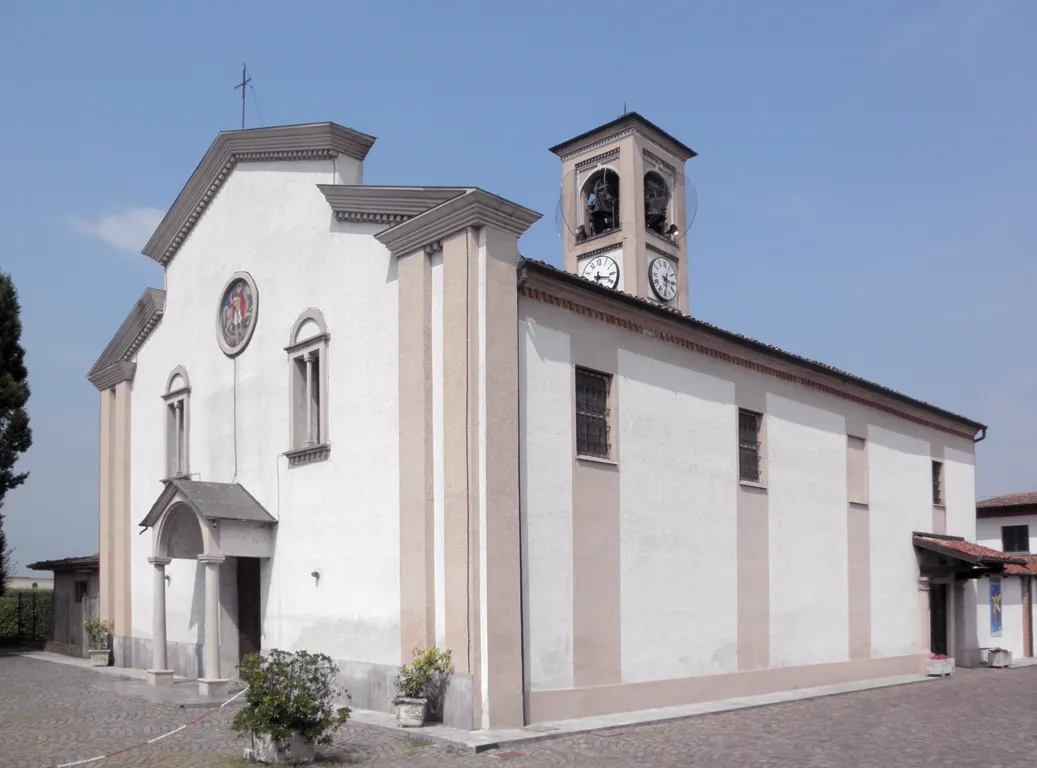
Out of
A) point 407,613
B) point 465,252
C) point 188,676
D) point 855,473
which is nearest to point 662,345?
point 465,252

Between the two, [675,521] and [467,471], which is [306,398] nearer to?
[467,471]

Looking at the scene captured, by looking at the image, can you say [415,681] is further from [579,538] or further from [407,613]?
[579,538]

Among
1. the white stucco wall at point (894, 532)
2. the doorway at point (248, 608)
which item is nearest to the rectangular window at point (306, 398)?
the doorway at point (248, 608)

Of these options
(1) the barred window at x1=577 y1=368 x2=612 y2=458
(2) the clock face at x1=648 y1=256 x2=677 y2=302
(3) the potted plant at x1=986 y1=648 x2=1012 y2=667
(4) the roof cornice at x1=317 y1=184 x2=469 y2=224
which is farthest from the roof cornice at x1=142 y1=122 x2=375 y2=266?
(3) the potted plant at x1=986 y1=648 x2=1012 y2=667

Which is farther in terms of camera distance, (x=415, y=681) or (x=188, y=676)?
(x=188, y=676)

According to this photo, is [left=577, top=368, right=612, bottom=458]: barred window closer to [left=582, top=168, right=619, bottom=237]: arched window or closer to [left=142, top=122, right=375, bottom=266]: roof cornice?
[left=142, top=122, right=375, bottom=266]: roof cornice

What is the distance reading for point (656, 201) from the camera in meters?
27.5

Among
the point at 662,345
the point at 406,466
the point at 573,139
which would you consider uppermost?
the point at 573,139

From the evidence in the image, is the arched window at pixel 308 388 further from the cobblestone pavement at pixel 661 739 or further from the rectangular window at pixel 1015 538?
the rectangular window at pixel 1015 538

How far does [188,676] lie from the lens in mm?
17875

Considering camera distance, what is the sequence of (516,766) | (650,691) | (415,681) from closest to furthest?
(516,766) → (415,681) → (650,691)

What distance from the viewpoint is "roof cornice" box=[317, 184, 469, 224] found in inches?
520

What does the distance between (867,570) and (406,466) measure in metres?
11.7

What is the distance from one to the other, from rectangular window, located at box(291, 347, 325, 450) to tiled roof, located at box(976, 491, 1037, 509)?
25.3 metres
